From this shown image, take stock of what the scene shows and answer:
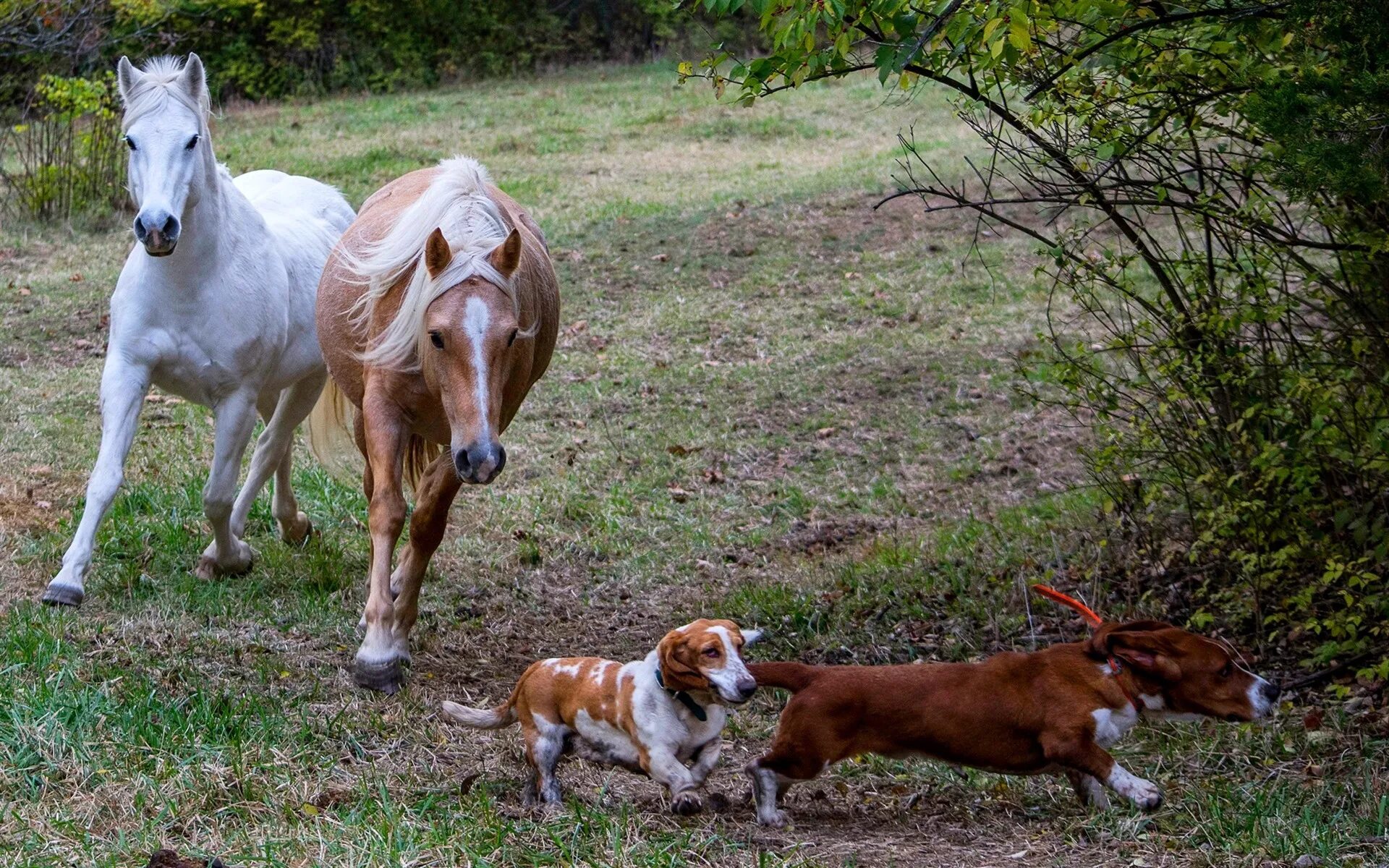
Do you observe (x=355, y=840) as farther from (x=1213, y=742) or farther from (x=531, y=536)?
(x=531, y=536)

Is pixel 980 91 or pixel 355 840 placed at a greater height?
pixel 980 91

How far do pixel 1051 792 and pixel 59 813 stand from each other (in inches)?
109

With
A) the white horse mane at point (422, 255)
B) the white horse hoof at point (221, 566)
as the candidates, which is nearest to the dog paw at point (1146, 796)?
the white horse mane at point (422, 255)

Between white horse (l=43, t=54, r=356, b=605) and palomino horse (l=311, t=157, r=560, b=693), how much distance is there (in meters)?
0.51

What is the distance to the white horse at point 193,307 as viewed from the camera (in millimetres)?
5512

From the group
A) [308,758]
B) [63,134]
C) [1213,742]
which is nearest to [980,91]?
[1213,742]

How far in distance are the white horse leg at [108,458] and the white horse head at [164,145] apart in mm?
588

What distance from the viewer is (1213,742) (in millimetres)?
4230

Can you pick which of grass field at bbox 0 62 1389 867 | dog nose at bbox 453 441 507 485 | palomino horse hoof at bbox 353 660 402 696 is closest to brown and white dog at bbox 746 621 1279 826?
grass field at bbox 0 62 1389 867

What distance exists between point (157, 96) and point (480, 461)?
2.47 meters

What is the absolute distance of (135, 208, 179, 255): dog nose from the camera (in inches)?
207

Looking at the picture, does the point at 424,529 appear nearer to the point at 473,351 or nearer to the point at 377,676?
the point at 377,676

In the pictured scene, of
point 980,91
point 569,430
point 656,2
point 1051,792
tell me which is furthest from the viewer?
point 656,2

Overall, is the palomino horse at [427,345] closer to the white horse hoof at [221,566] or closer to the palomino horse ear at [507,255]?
the palomino horse ear at [507,255]
